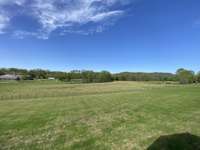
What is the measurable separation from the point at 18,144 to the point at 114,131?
3320 mm

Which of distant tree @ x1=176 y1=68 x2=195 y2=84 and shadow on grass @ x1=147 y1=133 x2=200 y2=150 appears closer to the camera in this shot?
shadow on grass @ x1=147 y1=133 x2=200 y2=150

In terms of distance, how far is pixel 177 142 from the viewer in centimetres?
563

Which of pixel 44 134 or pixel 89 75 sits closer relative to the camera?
pixel 44 134

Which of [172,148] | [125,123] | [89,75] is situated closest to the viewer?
[172,148]

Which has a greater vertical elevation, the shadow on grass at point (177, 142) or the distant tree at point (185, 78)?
the distant tree at point (185, 78)

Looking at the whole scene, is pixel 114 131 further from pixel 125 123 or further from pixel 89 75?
pixel 89 75

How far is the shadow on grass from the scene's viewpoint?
17.2 ft

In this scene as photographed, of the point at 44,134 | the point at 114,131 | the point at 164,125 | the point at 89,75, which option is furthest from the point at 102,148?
the point at 89,75

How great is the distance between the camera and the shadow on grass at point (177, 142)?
5255 millimetres

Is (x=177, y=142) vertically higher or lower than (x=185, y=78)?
lower

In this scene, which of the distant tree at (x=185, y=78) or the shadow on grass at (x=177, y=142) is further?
the distant tree at (x=185, y=78)

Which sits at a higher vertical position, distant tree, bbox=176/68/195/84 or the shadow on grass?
distant tree, bbox=176/68/195/84

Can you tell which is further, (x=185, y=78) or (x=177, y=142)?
(x=185, y=78)

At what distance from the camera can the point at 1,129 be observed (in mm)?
7453
